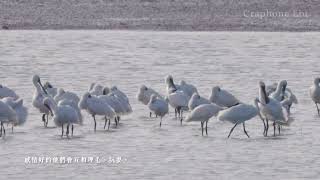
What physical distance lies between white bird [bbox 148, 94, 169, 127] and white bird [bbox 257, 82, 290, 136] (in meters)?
1.65

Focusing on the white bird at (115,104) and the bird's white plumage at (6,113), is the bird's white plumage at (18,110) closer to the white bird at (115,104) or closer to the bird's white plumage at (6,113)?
the bird's white plumage at (6,113)

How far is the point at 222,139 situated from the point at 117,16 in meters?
22.4

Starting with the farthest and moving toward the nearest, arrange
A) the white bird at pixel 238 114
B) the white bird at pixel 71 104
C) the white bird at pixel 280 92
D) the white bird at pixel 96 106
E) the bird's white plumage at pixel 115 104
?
1. the white bird at pixel 280 92
2. the bird's white plumage at pixel 115 104
3. the white bird at pixel 96 106
4. the white bird at pixel 71 104
5. the white bird at pixel 238 114

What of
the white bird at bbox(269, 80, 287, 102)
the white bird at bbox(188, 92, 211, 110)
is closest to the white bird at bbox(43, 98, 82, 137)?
the white bird at bbox(188, 92, 211, 110)

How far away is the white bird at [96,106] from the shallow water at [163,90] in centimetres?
32

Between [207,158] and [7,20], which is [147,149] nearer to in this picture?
[207,158]

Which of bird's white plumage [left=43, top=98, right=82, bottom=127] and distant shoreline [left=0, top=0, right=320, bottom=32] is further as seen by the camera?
distant shoreline [left=0, top=0, right=320, bottom=32]

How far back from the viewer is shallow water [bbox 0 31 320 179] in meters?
14.9

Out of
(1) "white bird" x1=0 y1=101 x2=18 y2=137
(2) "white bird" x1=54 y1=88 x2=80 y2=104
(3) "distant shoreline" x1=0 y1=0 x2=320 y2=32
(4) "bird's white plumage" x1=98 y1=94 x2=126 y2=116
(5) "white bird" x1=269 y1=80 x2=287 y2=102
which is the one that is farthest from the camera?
(3) "distant shoreline" x1=0 y1=0 x2=320 y2=32

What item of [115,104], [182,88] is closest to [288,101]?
[182,88]

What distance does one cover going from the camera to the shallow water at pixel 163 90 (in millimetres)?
Result: 14945

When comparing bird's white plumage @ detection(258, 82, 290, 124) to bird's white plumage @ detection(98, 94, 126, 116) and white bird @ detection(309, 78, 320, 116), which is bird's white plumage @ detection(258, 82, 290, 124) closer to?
bird's white plumage @ detection(98, 94, 126, 116)

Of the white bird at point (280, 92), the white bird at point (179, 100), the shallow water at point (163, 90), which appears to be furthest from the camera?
the white bird at point (280, 92)

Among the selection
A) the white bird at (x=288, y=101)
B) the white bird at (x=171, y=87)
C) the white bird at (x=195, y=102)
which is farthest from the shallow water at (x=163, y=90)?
the white bird at (x=171, y=87)
